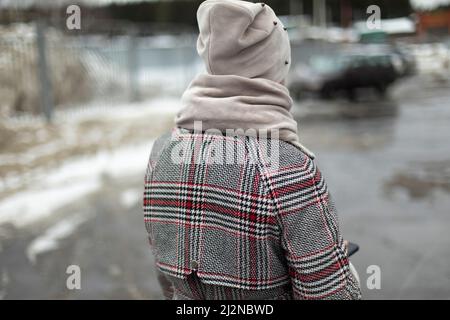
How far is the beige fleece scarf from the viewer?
1.57 meters

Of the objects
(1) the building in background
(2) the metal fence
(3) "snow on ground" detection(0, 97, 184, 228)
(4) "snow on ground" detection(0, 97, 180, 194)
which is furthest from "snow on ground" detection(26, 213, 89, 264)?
(1) the building in background

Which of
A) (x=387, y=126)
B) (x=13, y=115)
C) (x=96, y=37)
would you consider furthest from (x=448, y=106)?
(x=13, y=115)

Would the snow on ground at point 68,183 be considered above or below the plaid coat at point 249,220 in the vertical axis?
below

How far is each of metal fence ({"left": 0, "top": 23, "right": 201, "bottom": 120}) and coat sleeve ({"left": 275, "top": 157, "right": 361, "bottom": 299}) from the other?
10327 mm

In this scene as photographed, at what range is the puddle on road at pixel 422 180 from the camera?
6.07 metres

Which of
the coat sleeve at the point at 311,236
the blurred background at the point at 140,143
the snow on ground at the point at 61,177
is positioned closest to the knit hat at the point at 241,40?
the coat sleeve at the point at 311,236

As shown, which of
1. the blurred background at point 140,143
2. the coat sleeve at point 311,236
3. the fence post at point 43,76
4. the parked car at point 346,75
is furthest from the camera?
the parked car at point 346,75

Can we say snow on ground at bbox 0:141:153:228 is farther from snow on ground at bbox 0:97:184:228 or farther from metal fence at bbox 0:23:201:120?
metal fence at bbox 0:23:201:120

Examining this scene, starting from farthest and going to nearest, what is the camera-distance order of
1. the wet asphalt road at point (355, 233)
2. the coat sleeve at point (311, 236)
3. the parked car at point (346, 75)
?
the parked car at point (346, 75) → the wet asphalt road at point (355, 233) → the coat sleeve at point (311, 236)

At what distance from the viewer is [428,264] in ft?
13.6

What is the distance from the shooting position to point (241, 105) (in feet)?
5.16

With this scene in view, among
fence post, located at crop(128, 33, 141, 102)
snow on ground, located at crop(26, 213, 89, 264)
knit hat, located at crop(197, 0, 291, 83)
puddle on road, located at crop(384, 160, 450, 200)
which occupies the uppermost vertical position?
knit hat, located at crop(197, 0, 291, 83)

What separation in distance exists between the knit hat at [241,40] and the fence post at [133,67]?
14274mm

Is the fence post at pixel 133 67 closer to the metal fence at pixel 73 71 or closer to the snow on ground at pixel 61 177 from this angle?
the metal fence at pixel 73 71
